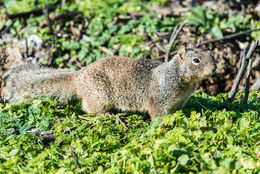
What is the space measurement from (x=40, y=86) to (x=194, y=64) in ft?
8.80

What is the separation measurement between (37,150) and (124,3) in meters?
5.98

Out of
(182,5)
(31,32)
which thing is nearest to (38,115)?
(31,32)

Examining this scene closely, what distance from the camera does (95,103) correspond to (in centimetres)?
538

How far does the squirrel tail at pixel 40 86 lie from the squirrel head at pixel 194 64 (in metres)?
1.94

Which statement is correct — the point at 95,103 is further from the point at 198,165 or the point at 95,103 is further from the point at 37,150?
the point at 198,165

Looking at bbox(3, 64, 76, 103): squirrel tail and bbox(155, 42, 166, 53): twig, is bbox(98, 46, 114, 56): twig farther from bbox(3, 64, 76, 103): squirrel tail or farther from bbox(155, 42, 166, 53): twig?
bbox(3, 64, 76, 103): squirrel tail

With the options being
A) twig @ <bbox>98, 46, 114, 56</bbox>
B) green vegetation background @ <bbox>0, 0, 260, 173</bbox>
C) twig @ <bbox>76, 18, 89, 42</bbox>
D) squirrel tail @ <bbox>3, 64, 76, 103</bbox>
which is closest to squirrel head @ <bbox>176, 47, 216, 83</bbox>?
green vegetation background @ <bbox>0, 0, 260, 173</bbox>

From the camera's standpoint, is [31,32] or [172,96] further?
[31,32]

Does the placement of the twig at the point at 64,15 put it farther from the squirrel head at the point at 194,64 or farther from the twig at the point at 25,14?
the squirrel head at the point at 194,64

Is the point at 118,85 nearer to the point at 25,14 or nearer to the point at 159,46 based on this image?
the point at 159,46

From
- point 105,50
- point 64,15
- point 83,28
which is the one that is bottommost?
point 105,50

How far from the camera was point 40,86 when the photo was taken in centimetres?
550

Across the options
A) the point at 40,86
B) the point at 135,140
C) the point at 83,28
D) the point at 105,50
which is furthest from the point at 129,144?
the point at 83,28

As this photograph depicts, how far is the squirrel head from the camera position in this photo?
487 centimetres
